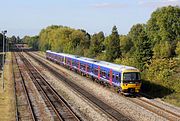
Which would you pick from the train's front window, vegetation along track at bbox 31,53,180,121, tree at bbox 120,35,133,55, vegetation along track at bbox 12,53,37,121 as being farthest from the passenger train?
tree at bbox 120,35,133,55

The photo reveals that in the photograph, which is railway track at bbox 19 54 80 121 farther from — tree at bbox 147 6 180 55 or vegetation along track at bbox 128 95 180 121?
tree at bbox 147 6 180 55

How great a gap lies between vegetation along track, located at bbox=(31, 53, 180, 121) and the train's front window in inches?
63.1

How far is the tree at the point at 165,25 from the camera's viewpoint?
102562 millimetres

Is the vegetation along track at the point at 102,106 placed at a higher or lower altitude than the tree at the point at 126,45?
lower

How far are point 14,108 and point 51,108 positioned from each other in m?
2.88

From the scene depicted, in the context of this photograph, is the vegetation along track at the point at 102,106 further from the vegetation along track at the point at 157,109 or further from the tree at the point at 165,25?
the tree at the point at 165,25

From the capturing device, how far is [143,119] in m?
26.3

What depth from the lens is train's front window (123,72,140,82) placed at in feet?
117

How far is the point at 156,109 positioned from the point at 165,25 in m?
77.3

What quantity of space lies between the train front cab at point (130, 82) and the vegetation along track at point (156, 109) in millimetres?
820

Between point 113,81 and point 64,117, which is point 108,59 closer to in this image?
point 113,81

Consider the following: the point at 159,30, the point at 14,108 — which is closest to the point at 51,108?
the point at 14,108

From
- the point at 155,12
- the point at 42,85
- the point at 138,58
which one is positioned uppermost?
the point at 155,12

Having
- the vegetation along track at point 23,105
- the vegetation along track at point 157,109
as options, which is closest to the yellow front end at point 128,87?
the vegetation along track at point 157,109
